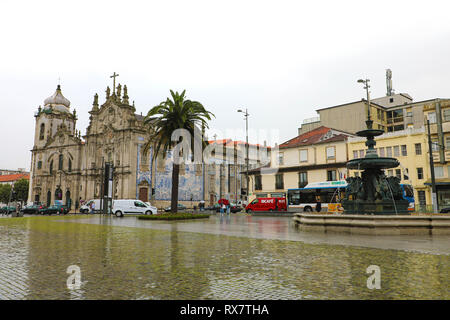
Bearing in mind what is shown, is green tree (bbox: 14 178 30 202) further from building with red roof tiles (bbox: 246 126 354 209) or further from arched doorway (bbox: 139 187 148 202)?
building with red roof tiles (bbox: 246 126 354 209)

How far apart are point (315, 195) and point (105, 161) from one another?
131ft

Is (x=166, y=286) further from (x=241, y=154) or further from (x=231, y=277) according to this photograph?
(x=241, y=154)

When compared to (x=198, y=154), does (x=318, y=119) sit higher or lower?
higher

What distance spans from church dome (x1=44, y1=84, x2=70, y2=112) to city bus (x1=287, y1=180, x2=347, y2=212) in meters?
59.7

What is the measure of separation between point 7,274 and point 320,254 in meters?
6.95

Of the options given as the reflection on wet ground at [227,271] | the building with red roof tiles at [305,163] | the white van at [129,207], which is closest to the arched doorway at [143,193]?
the building with red roof tiles at [305,163]

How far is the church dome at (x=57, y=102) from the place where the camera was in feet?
249

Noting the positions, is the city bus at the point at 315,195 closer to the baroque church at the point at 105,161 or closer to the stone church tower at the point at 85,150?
the baroque church at the point at 105,161

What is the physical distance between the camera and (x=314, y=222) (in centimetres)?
1573

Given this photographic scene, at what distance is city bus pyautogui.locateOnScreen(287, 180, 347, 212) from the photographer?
1350 inches

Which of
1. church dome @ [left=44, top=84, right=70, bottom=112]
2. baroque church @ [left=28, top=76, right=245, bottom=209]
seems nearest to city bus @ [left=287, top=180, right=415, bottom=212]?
baroque church @ [left=28, top=76, right=245, bottom=209]

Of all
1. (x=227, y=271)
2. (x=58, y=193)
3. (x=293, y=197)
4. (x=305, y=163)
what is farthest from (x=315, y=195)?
(x=58, y=193)

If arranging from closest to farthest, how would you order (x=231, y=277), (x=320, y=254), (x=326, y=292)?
(x=326, y=292)
(x=231, y=277)
(x=320, y=254)
